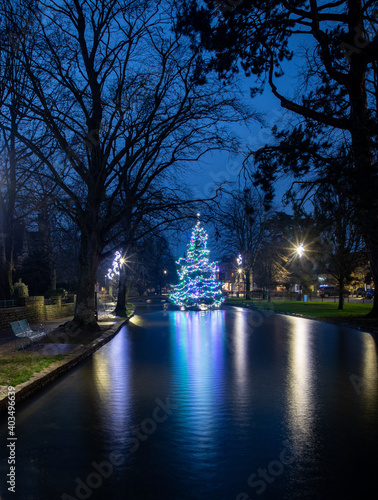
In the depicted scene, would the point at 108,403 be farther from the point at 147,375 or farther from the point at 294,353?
the point at 294,353

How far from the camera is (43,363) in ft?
37.4

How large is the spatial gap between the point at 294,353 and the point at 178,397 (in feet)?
21.6

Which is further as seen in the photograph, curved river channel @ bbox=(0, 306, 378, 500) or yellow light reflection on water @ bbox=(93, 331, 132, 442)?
yellow light reflection on water @ bbox=(93, 331, 132, 442)

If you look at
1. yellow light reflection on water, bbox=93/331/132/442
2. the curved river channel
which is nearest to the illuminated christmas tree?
yellow light reflection on water, bbox=93/331/132/442

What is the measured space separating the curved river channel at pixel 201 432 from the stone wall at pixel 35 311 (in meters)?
10.7

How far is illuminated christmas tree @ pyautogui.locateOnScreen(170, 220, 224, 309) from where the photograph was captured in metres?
50.1

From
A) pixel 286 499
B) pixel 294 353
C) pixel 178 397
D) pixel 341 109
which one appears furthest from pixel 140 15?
pixel 286 499

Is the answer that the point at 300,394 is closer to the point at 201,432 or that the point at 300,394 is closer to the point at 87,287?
the point at 201,432

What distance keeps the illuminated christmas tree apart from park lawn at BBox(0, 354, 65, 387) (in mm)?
37083

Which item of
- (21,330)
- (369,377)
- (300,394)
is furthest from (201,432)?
(21,330)

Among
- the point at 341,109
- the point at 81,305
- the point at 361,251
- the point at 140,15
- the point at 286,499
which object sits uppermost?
the point at 140,15

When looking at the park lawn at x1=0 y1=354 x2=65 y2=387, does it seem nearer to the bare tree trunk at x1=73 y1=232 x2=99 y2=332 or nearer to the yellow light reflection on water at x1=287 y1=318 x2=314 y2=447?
the yellow light reflection on water at x1=287 y1=318 x2=314 y2=447

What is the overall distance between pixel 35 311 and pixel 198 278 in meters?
25.1

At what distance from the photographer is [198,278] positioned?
4988 cm
